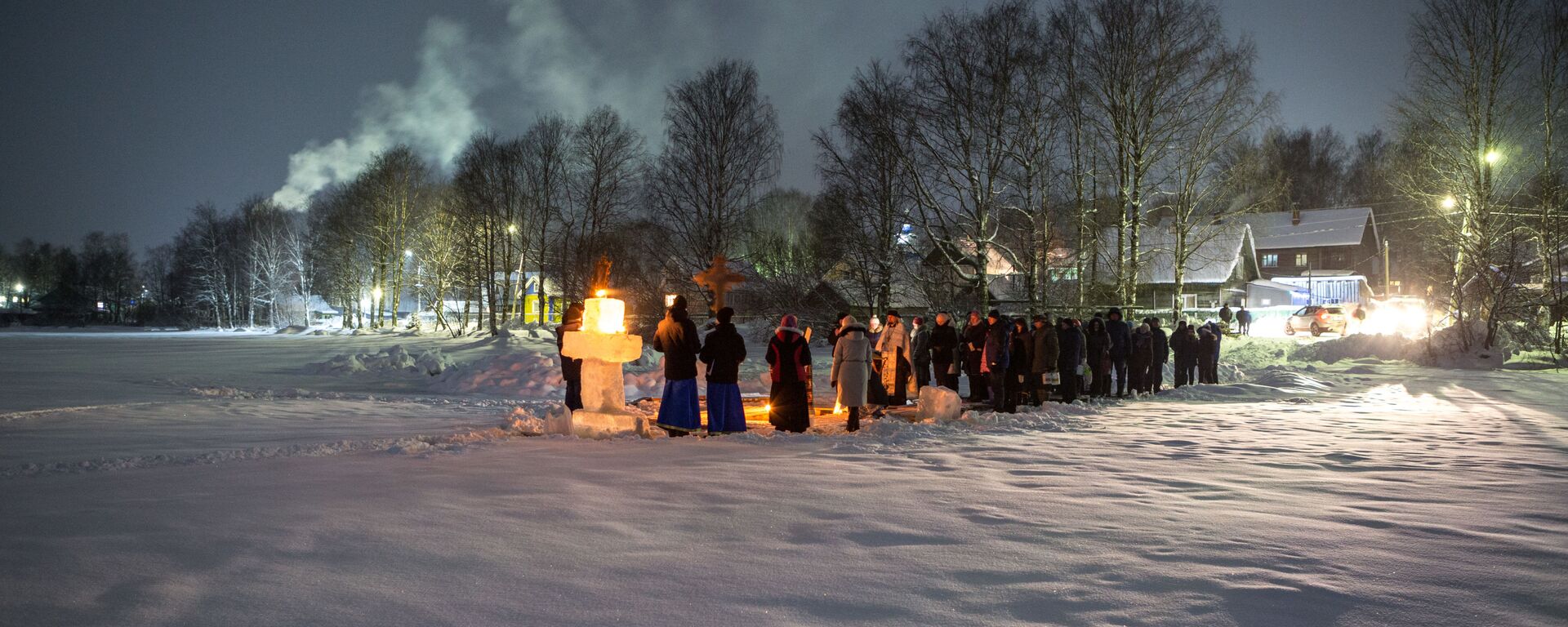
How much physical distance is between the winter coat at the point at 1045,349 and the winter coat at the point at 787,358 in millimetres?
4613

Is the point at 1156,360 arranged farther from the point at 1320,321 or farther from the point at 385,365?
the point at 1320,321

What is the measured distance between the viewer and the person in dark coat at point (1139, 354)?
1521 centimetres

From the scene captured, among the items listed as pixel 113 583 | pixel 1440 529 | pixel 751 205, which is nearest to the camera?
pixel 113 583

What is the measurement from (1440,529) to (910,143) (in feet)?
58.1

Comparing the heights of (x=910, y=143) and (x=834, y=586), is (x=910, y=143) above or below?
above

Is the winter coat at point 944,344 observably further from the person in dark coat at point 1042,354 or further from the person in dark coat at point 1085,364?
the person in dark coat at point 1085,364

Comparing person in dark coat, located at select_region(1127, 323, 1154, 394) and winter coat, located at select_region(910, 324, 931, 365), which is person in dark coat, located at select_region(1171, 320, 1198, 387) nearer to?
person in dark coat, located at select_region(1127, 323, 1154, 394)

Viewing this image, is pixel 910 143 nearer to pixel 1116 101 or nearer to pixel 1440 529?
pixel 1116 101

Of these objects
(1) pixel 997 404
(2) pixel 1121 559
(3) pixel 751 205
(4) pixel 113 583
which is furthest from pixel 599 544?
(3) pixel 751 205

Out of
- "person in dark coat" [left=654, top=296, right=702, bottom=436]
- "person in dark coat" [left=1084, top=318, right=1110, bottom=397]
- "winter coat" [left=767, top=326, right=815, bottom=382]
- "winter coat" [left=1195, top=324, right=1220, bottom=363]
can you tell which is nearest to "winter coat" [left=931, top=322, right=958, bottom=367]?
"person in dark coat" [left=1084, top=318, right=1110, bottom=397]

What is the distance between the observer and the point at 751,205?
1006 inches

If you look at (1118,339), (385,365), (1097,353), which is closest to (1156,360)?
(1118,339)

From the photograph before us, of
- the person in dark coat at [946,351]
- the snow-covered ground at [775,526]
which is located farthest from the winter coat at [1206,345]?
the snow-covered ground at [775,526]

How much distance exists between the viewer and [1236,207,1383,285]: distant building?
57656mm
